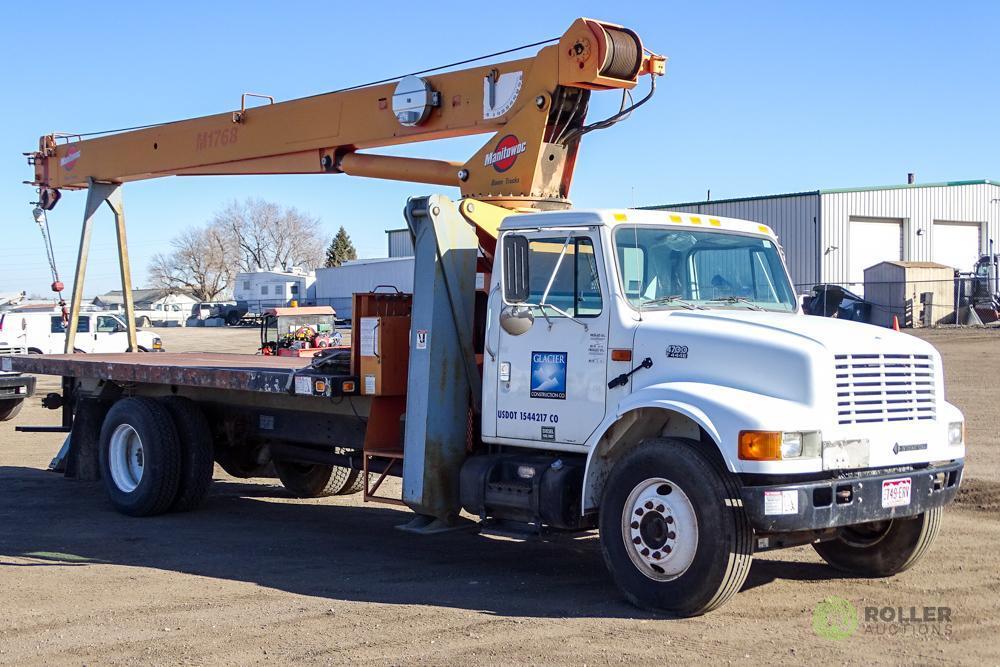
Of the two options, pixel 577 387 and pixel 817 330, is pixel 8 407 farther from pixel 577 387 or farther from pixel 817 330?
pixel 817 330

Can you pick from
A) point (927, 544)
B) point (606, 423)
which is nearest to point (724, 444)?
point (606, 423)

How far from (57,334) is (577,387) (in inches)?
949

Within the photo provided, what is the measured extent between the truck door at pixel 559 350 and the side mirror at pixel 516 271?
0.09 metres

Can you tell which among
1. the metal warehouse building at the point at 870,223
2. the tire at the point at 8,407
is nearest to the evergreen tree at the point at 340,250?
the metal warehouse building at the point at 870,223

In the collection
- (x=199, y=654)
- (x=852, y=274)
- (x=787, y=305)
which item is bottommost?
(x=199, y=654)

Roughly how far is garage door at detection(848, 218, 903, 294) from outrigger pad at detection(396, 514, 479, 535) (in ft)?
122

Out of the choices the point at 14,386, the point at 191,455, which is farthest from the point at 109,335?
the point at 191,455

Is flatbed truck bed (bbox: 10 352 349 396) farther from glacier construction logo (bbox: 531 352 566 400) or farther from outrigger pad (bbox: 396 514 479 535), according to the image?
glacier construction logo (bbox: 531 352 566 400)

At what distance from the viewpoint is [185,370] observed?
985 centimetres

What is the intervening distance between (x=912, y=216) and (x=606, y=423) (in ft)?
140

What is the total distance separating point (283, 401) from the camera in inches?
383

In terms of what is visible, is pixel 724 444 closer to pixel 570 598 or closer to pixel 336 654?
pixel 570 598

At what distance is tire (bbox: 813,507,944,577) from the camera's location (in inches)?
289

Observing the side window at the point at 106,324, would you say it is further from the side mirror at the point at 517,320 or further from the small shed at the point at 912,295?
the side mirror at the point at 517,320
